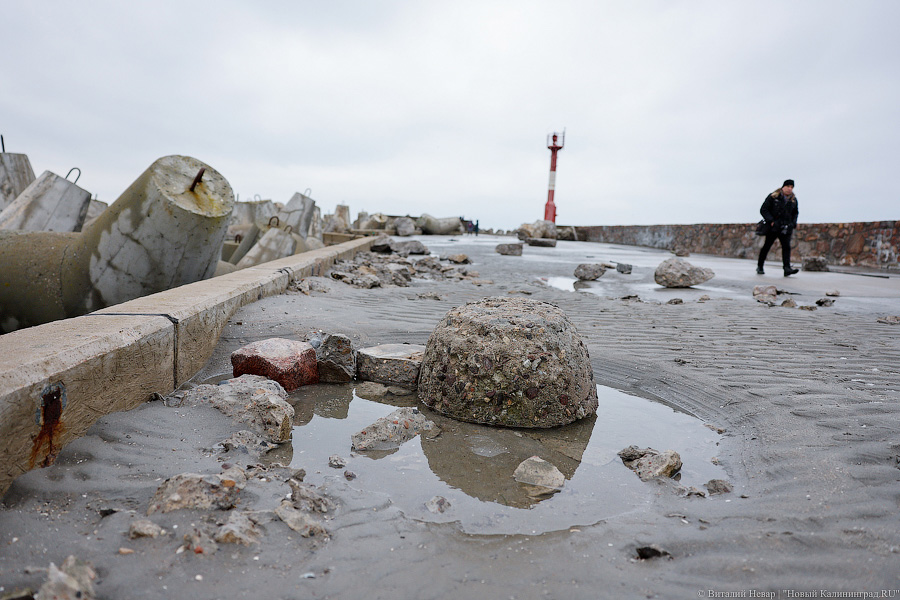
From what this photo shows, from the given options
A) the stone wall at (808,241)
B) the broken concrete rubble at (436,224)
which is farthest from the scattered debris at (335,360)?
the broken concrete rubble at (436,224)

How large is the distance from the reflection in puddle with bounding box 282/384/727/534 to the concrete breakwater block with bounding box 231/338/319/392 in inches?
4.5

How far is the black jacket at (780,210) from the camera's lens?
9508mm

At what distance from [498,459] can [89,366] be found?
1.76 meters

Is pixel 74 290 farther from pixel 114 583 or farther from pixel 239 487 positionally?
pixel 114 583

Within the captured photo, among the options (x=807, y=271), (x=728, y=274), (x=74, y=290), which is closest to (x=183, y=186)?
(x=74, y=290)

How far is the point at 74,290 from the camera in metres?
5.25

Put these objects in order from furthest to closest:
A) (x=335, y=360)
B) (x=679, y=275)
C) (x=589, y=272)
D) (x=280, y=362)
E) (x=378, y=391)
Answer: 1. (x=589, y=272)
2. (x=679, y=275)
3. (x=335, y=360)
4. (x=378, y=391)
5. (x=280, y=362)

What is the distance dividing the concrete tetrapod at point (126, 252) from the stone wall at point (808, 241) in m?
13.0

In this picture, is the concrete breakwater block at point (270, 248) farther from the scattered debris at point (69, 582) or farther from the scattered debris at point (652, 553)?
the scattered debris at point (652, 553)

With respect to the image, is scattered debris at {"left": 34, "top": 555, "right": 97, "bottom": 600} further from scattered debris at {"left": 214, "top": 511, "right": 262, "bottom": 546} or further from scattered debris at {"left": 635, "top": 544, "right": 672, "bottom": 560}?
scattered debris at {"left": 635, "top": 544, "right": 672, "bottom": 560}

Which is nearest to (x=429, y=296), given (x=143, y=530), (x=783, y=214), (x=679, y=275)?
(x=679, y=275)

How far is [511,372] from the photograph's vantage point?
2832 mm

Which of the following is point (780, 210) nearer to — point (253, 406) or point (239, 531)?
point (253, 406)

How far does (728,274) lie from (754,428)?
Result: 778 cm
